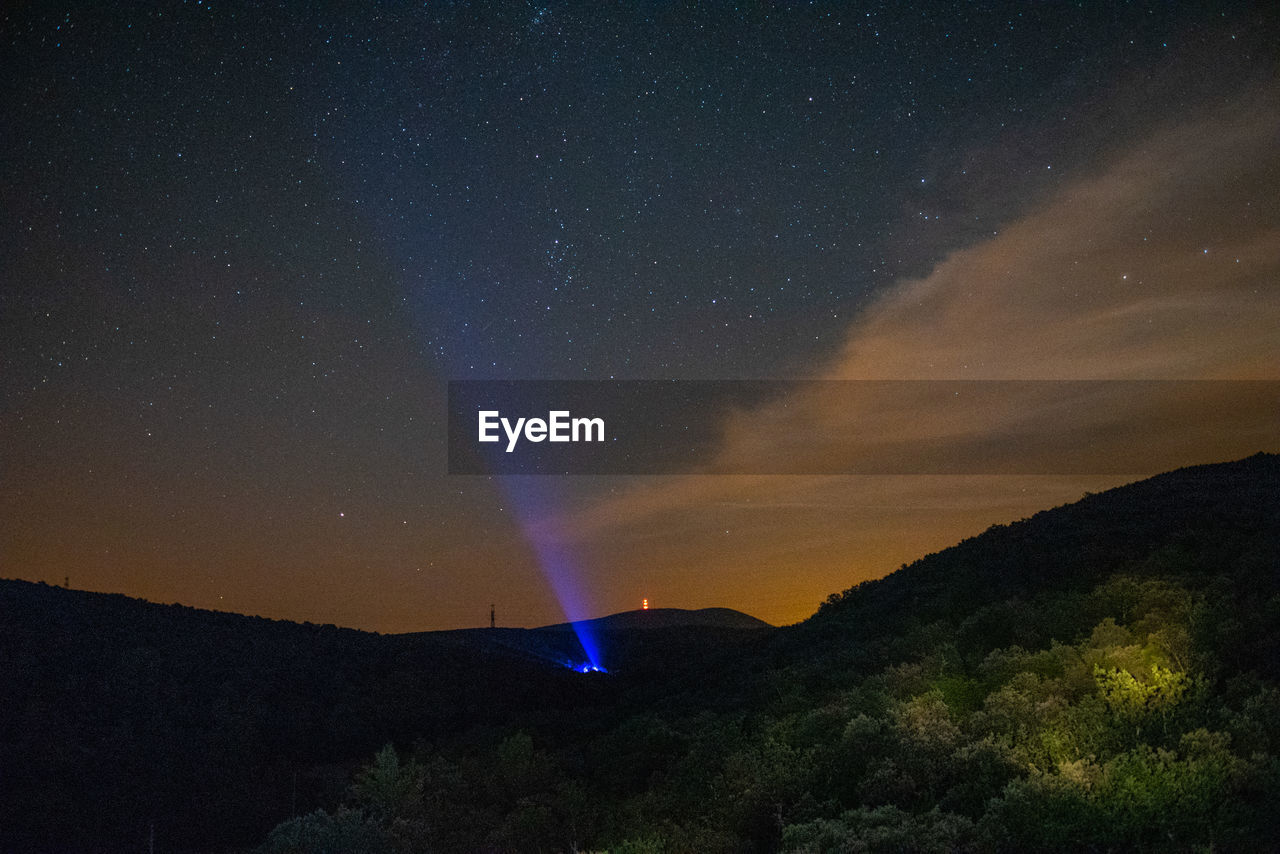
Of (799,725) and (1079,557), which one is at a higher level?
(1079,557)

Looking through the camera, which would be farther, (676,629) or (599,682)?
(676,629)

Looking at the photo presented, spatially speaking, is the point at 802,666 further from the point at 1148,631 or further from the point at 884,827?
the point at 884,827

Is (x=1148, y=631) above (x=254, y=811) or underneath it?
above

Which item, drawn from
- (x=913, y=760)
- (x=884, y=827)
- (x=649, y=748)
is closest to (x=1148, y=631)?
(x=913, y=760)

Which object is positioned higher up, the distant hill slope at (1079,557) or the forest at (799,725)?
the distant hill slope at (1079,557)

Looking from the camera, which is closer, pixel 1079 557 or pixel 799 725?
pixel 799 725

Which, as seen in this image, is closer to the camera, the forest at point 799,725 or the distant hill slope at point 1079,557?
the forest at point 799,725

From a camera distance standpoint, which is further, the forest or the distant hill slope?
the distant hill slope

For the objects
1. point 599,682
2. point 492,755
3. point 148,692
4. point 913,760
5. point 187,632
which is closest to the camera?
point 913,760
